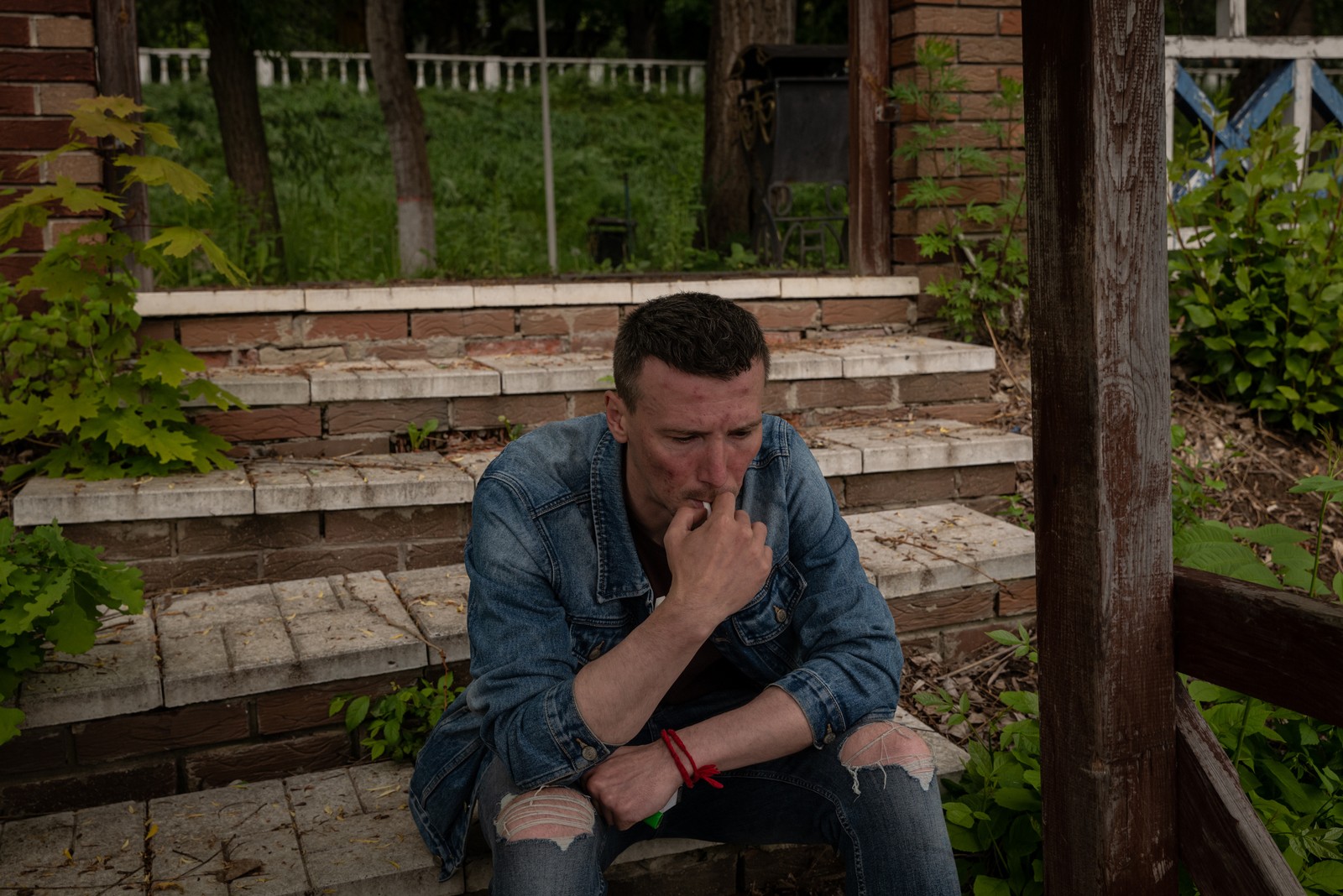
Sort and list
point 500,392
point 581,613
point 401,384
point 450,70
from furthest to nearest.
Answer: point 450,70 → point 500,392 → point 401,384 → point 581,613

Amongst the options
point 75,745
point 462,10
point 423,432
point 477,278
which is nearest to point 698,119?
point 462,10

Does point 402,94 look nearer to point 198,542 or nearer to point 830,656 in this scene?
point 198,542

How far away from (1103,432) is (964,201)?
3.64m

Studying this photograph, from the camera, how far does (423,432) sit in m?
3.82

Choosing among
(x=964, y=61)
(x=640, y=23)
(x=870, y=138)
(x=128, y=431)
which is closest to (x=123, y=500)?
(x=128, y=431)

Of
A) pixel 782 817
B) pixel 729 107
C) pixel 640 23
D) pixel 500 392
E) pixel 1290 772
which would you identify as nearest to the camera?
pixel 782 817

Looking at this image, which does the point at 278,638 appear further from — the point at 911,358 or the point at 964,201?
the point at 964,201

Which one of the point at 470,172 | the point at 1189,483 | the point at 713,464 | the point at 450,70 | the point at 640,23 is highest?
the point at 640,23

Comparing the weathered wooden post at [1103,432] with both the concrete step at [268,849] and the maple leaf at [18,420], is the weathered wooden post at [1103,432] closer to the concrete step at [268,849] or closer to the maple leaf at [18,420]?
the concrete step at [268,849]

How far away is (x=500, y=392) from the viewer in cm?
388

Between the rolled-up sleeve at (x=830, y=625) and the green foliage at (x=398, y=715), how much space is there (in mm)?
950

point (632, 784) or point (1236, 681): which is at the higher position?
point (1236, 681)

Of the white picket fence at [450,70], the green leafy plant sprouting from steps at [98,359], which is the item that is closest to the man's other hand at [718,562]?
the green leafy plant sprouting from steps at [98,359]

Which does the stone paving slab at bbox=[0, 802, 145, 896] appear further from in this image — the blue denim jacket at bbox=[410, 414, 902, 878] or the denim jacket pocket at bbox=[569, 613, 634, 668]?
the denim jacket pocket at bbox=[569, 613, 634, 668]
